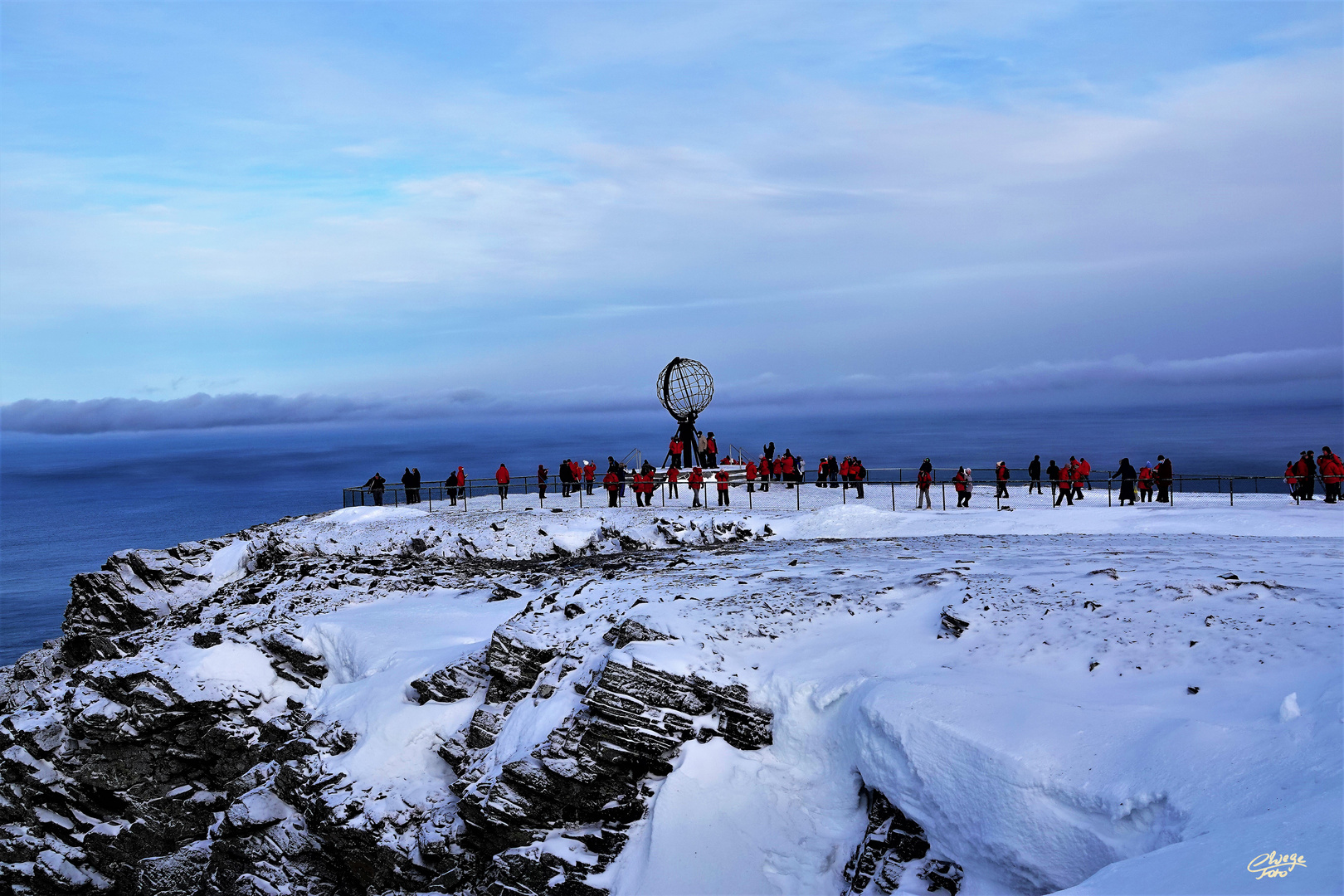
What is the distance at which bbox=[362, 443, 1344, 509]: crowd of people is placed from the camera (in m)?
25.4

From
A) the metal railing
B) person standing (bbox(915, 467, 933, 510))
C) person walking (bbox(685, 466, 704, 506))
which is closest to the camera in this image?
the metal railing

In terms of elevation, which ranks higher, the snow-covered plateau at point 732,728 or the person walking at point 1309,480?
the person walking at point 1309,480

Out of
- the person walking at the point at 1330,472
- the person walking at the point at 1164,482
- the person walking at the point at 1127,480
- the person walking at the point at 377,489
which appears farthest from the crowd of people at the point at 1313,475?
the person walking at the point at 377,489

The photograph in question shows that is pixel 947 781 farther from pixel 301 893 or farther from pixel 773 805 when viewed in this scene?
pixel 301 893

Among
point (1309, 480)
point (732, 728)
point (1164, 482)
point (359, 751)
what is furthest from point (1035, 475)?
point (359, 751)

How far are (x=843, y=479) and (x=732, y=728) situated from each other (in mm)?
17011

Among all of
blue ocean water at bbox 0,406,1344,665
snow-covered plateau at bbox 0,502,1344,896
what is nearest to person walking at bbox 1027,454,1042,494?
snow-covered plateau at bbox 0,502,1344,896

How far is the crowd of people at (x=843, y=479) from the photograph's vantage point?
2536cm

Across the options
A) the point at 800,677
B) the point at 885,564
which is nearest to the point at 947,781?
the point at 800,677

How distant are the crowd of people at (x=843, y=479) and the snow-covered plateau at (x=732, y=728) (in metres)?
3.07

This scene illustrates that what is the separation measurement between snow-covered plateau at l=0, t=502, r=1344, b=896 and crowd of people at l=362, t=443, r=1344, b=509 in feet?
10.1

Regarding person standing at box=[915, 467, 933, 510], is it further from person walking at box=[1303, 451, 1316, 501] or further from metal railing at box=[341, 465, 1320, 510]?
person walking at box=[1303, 451, 1316, 501]

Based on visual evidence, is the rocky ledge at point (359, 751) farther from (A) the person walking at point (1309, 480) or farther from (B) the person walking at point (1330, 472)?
(B) the person walking at point (1330, 472)

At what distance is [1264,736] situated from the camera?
380 inches
